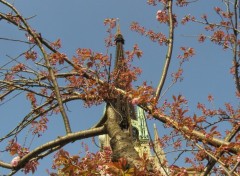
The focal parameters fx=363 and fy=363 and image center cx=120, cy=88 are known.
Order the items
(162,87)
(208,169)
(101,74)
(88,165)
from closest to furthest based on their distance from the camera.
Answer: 1. (208,169)
2. (88,165)
3. (162,87)
4. (101,74)

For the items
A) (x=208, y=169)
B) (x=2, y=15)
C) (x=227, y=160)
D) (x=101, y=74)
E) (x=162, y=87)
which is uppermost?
(x=2, y=15)

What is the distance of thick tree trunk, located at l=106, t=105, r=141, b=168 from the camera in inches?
167

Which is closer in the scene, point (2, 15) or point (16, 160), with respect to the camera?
point (16, 160)

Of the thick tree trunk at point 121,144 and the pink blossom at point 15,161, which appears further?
the pink blossom at point 15,161

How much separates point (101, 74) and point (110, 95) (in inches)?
18.7

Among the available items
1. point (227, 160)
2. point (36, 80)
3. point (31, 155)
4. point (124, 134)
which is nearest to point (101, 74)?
point (36, 80)

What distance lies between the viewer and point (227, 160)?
4.30 metres

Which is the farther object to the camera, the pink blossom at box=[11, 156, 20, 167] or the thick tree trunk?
the pink blossom at box=[11, 156, 20, 167]

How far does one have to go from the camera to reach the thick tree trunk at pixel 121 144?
425cm

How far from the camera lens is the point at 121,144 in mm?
4566

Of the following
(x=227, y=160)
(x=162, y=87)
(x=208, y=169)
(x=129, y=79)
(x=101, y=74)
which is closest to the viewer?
(x=208, y=169)

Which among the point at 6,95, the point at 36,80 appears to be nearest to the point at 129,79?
the point at 36,80

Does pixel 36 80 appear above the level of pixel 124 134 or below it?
above

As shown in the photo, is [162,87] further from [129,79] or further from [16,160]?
[16,160]
